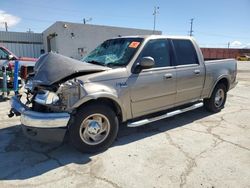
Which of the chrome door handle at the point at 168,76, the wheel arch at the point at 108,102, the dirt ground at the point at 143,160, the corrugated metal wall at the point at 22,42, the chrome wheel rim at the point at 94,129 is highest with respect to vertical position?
the corrugated metal wall at the point at 22,42

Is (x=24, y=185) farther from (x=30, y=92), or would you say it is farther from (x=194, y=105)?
(x=194, y=105)

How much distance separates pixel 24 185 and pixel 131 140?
203cm

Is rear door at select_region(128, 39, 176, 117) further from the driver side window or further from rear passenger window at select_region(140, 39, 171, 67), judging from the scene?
the driver side window

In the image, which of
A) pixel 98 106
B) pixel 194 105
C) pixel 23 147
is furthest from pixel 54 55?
pixel 194 105

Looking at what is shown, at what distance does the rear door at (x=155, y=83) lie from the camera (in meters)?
4.18

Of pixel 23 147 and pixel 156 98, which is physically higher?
pixel 156 98

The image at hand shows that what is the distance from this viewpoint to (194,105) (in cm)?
559

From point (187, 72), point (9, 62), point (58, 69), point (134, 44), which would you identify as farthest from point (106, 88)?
point (9, 62)

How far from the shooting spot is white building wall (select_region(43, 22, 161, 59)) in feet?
76.0

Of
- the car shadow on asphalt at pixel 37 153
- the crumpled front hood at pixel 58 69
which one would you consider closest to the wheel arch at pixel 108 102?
the crumpled front hood at pixel 58 69

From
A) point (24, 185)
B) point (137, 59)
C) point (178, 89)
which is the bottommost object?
point (24, 185)

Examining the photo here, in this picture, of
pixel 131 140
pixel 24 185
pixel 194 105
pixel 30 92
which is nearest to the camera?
pixel 24 185

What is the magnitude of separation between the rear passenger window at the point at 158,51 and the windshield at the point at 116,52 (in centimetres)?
20

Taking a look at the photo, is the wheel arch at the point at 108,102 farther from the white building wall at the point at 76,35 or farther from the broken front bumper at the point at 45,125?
the white building wall at the point at 76,35
